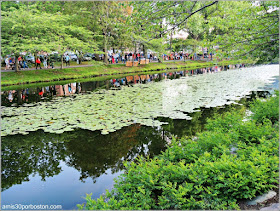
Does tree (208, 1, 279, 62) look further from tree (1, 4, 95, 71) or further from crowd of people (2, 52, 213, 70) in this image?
tree (1, 4, 95, 71)

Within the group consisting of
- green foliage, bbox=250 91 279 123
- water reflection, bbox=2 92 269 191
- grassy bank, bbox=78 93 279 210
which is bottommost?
water reflection, bbox=2 92 269 191

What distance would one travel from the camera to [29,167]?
6223 millimetres

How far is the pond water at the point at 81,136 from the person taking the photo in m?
5.39

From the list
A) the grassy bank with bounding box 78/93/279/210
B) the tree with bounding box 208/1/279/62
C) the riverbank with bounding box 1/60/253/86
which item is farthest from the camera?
the riverbank with bounding box 1/60/253/86

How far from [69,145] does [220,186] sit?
5.14 m

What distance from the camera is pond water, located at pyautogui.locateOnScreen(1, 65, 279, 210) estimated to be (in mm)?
5392

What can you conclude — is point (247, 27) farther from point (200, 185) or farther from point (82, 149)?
point (82, 149)

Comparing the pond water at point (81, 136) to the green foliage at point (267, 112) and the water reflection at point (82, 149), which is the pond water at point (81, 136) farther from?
the green foliage at point (267, 112)

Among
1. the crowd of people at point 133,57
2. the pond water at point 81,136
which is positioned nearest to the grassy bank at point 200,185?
the pond water at point 81,136

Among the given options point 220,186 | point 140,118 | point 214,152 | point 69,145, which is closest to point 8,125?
point 69,145

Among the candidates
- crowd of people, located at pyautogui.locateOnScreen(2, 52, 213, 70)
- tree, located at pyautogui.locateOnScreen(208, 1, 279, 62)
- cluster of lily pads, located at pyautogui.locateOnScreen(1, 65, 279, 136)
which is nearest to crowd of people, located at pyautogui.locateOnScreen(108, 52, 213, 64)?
crowd of people, located at pyautogui.locateOnScreen(2, 52, 213, 70)

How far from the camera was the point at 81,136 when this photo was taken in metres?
8.01

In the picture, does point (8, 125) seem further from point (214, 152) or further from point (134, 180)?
point (214, 152)

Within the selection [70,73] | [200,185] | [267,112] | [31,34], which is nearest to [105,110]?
[267,112]
